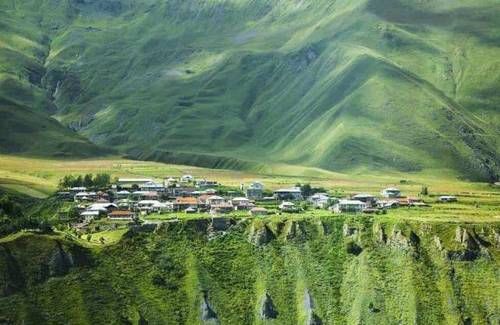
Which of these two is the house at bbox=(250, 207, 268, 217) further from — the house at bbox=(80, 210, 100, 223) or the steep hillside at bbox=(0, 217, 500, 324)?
the house at bbox=(80, 210, 100, 223)

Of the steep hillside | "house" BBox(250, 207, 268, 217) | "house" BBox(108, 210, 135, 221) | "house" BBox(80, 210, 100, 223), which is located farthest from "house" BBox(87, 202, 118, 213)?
"house" BBox(250, 207, 268, 217)

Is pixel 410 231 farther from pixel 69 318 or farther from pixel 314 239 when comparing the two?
pixel 69 318

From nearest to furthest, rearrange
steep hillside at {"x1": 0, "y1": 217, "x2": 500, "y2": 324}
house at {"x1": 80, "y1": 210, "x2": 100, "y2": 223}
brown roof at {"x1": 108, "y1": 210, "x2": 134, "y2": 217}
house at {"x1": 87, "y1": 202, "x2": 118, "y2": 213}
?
steep hillside at {"x1": 0, "y1": 217, "x2": 500, "y2": 324}
house at {"x1": 80, "y1": 210, "x2": 100, "y2": 223}
brown roof at {"x1": 108, "y1": 210, "x2": 134, "y2": 217}
house at {"x1": 87, "y1": 202, "x2": 118, "y2": 213}

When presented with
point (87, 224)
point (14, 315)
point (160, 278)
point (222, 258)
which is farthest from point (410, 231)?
point (14, 315)

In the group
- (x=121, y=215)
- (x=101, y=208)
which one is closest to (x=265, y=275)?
(x=121, y=215)

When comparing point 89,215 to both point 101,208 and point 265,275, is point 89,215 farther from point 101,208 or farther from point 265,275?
point 265,275

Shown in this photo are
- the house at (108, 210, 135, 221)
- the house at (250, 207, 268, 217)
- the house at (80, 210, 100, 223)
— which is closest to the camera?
the house at (108, 210, 135, 221)

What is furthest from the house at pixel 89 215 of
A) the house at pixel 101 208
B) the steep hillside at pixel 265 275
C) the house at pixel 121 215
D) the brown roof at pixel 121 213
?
the steep hillside at pixel 265 275

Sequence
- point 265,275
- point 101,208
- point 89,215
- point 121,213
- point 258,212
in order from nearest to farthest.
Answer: point 265,275 → point 121,213 → point 89,215 → point 258,212 → point 101,208

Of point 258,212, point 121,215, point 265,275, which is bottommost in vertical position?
point 265,275
